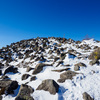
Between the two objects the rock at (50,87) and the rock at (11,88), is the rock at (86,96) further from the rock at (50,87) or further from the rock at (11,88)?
the rock at (11,88)

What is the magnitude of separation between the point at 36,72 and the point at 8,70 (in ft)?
17.7

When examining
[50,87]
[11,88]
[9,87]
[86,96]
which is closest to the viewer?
[86,96]

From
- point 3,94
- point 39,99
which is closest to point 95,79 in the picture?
point 39,99

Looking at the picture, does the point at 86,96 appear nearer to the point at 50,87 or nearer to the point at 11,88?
the point at 50,87

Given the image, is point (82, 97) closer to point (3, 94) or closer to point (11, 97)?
point (11, 97)

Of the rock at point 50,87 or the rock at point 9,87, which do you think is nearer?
the rock at point 50,87

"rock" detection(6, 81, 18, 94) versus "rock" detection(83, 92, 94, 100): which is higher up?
"rock" detection(6, 81, 18, 94)

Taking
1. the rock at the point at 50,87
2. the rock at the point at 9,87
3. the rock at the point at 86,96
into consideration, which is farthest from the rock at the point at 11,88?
the rock at the point at 86,96

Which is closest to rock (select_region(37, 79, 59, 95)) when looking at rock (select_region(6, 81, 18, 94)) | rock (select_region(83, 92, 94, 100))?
rock (select_region(83, 92, 94, 100))

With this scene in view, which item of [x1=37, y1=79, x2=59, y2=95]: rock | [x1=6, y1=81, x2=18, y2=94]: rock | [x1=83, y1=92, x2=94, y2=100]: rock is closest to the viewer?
[x1=83, y1=92, x2=94, y2=100]: rock

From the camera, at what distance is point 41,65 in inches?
427

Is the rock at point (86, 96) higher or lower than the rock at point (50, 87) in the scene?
lower

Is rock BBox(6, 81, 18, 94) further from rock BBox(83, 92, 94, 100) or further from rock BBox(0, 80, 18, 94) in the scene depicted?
rock BBox(83, 92, 94, 100)

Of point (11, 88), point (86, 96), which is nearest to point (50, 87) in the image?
point (86, 96)
